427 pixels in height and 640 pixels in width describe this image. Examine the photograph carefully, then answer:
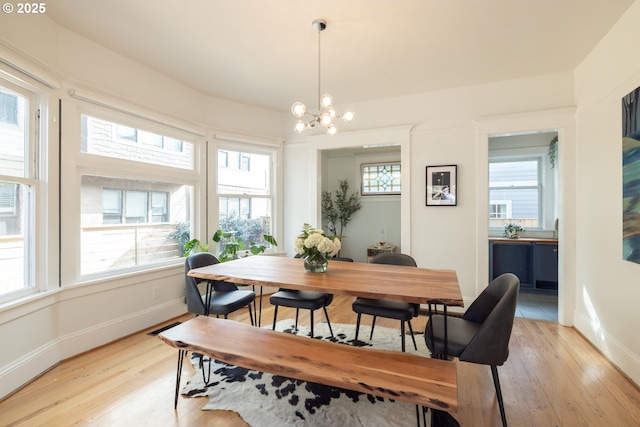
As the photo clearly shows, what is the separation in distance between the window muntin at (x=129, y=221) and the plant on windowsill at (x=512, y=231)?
498 centimetres

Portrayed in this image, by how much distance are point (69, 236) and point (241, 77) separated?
2351 millimetres

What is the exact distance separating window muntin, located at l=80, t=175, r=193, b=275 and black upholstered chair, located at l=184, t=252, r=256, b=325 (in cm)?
100

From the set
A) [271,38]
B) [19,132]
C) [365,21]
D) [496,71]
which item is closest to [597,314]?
[496,71]

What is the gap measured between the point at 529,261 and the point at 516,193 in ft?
3.97

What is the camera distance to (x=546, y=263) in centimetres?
446

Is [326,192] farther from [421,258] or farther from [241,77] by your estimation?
[241,77]

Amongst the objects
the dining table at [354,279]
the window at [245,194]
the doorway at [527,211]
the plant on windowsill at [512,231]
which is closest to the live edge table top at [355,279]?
the dining table at [354,279]

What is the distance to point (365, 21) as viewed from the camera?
232 cm

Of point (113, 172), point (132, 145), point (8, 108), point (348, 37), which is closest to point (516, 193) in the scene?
point (348, 37)

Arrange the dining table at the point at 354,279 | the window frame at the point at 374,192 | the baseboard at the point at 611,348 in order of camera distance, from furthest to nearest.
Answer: the window frame at the point at 374,192 < the baseboard at the point at 611,348 < the dining table at the point at 354,279

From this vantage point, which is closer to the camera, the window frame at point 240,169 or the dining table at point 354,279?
the dining table at point 354,279

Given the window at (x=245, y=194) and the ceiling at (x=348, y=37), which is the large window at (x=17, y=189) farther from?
the window at (x=245, y=194)

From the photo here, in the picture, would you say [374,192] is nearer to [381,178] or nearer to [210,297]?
[381,178]

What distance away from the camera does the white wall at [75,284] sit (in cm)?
204
